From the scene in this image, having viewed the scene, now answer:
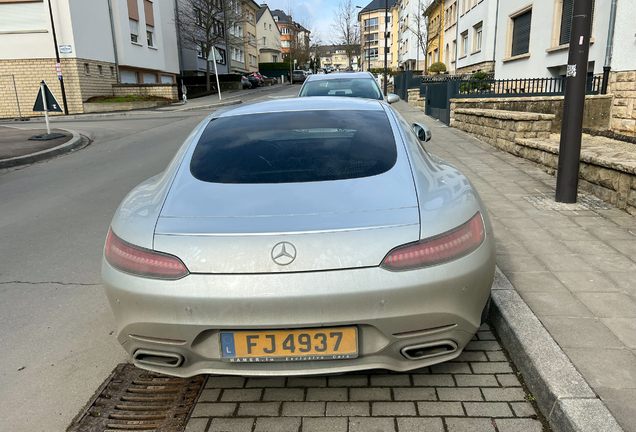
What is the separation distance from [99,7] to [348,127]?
31.0m

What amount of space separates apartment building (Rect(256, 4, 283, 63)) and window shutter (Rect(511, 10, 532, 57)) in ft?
193

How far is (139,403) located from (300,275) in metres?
1.24

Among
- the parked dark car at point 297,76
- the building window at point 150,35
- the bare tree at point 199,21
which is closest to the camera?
the building window at point 150,35

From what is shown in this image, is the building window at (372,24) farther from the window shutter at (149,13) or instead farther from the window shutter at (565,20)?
the window shutter at (565,20)

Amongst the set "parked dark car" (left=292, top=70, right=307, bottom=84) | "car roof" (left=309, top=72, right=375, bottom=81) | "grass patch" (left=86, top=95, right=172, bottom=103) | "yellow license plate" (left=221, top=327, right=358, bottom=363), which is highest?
"parked dark car" (left=292, top=70, right=307, bottom=84)

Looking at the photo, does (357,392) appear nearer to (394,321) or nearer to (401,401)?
(401,401)

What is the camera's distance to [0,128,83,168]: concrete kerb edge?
1062 centimetres

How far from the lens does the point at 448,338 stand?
238cm

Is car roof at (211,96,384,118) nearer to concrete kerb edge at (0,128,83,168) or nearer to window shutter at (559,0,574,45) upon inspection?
concrete kerb edge at (0,128,83,168)

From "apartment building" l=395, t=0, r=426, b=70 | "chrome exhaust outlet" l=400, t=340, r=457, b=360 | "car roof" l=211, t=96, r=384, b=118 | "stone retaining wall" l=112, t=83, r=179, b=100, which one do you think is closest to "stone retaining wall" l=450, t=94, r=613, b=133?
"car roof" l=211, t=96, r=384, b=118

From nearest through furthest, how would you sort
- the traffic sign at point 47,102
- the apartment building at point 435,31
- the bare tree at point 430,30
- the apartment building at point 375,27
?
the traffic sign at point 47,102 → the apartment building at point 435,31 → the bare tree at point 430,30 → the apartment building at point 375,27

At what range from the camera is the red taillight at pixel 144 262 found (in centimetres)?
223

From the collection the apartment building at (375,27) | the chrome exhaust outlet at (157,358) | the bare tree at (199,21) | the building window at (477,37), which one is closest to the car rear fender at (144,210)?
the chrome exhaust outlet at (157,358)

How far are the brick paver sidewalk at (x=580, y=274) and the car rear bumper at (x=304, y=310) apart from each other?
0.76 m
